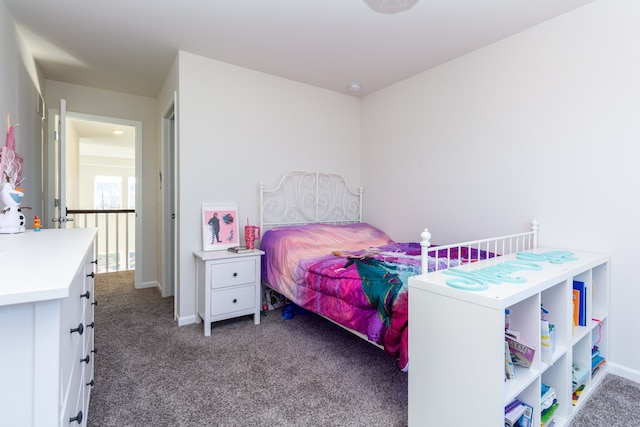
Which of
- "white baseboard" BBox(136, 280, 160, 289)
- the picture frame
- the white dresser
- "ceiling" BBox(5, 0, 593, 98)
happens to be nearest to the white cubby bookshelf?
the white dresser

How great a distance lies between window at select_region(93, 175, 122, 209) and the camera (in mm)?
8930

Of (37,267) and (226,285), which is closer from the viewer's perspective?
(37,267)

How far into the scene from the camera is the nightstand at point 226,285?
251cm

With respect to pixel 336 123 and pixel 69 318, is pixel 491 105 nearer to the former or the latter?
pixel 336 123

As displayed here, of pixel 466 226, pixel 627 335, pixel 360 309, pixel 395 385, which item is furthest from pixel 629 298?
pixel 360 309

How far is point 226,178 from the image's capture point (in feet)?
9.83

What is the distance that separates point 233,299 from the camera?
103 inches

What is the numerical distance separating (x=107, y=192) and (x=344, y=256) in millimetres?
9218

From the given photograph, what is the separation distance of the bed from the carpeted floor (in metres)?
0.31

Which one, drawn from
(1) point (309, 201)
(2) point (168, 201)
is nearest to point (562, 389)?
(1) point (309, 201)

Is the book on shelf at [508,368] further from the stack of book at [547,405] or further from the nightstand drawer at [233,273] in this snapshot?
the nightstand drawer at [233,273]

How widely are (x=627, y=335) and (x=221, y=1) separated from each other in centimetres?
336

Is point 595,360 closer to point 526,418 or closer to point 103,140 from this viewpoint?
point 526,418

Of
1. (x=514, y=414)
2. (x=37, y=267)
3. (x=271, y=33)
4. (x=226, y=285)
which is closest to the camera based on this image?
(x=37, y=267)
